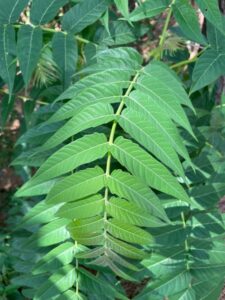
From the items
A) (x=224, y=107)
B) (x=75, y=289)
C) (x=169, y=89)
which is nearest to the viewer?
(x=169, y=89)

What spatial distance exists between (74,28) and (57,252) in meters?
0.68

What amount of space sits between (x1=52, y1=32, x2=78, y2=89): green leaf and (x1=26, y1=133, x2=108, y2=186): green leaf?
1.36ft

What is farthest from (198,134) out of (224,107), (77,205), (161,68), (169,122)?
(77,205)

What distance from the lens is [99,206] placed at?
1370 mm

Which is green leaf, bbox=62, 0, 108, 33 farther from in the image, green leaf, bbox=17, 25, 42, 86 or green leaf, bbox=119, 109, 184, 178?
green leaf, bbox=119, 109, 184, 178

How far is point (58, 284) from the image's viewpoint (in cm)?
160

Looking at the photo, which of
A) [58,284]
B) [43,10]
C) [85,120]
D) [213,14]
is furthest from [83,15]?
[58,284]

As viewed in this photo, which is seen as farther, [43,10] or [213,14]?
[43,10]

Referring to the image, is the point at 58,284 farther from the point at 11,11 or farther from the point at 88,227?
the point at 11,11

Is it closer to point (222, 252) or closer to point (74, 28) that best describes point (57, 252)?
point (222, 252)

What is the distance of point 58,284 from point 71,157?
1.44 feet

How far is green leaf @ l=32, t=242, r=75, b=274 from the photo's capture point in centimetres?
163

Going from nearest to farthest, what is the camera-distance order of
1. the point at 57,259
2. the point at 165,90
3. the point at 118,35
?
the point at 165,90, the point at 57,259, the point at 118,35

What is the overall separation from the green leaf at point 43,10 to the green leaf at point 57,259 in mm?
656
